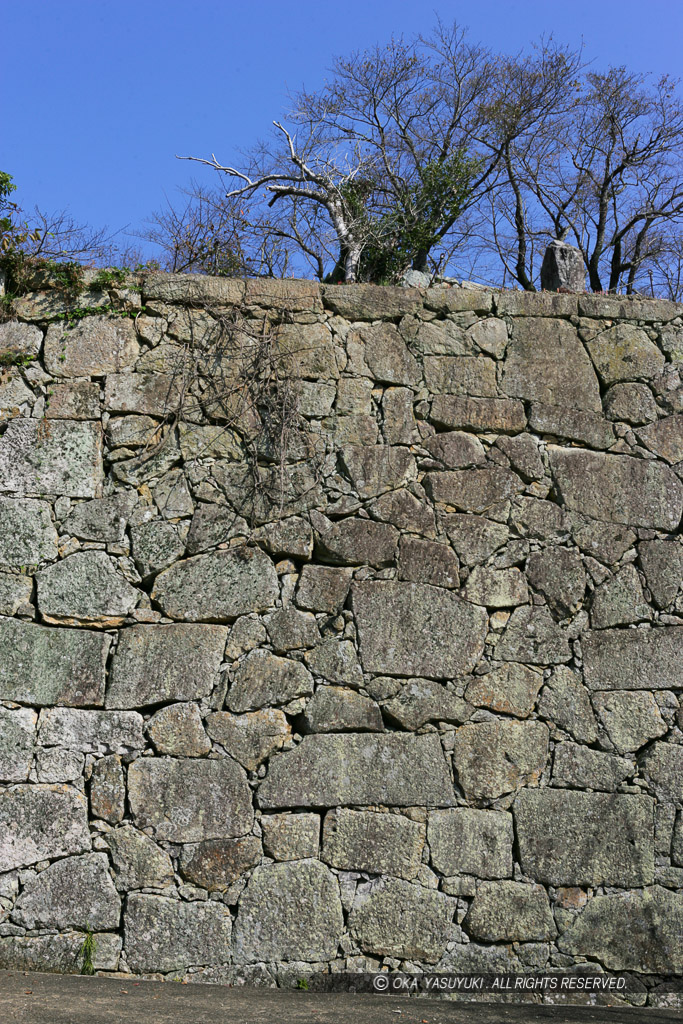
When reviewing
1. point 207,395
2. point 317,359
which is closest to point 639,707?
point 317,359

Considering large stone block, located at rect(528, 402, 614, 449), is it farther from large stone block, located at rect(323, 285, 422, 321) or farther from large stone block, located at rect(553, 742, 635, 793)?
large stone block, located at rect(553, 742, 635, 793)

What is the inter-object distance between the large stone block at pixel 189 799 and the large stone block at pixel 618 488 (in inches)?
89.0

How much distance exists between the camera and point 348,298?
480cm

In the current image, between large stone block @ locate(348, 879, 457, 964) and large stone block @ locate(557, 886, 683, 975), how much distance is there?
600mm

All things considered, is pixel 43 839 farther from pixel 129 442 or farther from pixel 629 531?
pixel 629 531

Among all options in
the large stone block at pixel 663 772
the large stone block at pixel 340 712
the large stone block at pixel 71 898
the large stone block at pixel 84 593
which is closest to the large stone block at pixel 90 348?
the large stone block at pixel 84 593

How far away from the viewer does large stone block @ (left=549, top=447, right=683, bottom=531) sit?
185 inches

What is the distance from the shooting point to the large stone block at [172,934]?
4.05 metres

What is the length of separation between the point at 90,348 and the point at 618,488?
2.90m

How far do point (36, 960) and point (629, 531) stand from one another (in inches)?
141

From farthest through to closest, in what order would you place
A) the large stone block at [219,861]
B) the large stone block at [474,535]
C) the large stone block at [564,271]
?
the large stone block at [564,271]
the large stone block at [474,535]
the large stone block at [219,861]

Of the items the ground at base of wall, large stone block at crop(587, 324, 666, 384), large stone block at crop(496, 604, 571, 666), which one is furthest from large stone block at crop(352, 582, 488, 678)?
large stone block at crop(587, 324, 666, 384)

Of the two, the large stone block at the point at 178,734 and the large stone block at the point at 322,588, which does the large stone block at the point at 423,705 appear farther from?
the large stone block at the point at 178,734

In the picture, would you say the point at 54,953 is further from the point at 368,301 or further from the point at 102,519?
the point at 368,301
